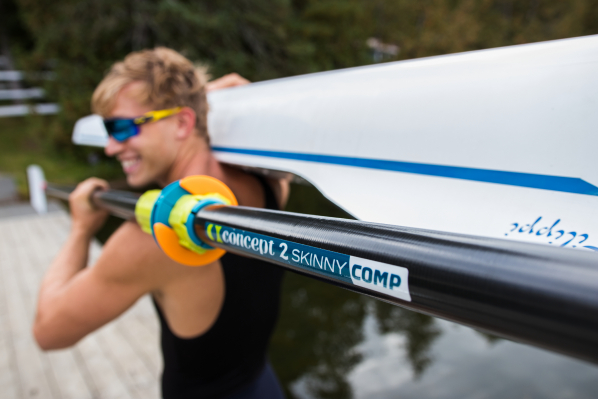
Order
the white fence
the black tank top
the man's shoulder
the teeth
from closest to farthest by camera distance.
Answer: the man's shoulder → the black tank top → the teeth → the white fence

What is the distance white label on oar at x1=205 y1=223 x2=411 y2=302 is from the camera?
1.66ft

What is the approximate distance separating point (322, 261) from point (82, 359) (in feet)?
12.1

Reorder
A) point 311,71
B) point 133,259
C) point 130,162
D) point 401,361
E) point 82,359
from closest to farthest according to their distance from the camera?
point 133,259, point 130,162, point 82,359, point 401,361, point 311,71

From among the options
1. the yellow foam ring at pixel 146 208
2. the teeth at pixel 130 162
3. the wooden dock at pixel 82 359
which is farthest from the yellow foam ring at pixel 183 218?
the wooden dock at pixel 82 359

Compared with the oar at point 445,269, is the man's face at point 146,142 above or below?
above

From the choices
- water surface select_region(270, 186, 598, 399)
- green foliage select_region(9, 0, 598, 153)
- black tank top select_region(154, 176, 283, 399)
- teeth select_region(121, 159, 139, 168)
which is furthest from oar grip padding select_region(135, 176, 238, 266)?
green foliage select_region(9, 0, 598, 153)

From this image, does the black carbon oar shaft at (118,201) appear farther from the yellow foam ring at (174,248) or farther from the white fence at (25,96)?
the white fence at (25,96)

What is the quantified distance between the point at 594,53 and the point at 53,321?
1732 mm

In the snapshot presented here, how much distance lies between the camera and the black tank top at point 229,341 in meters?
1.35

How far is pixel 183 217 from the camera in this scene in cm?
83

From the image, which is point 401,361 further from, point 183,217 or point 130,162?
point 183,217

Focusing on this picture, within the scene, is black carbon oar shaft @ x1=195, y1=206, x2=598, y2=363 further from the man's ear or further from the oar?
the man's ear

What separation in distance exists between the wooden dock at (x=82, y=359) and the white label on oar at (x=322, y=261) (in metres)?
2.87

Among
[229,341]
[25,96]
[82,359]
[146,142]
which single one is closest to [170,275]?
[229,341]
